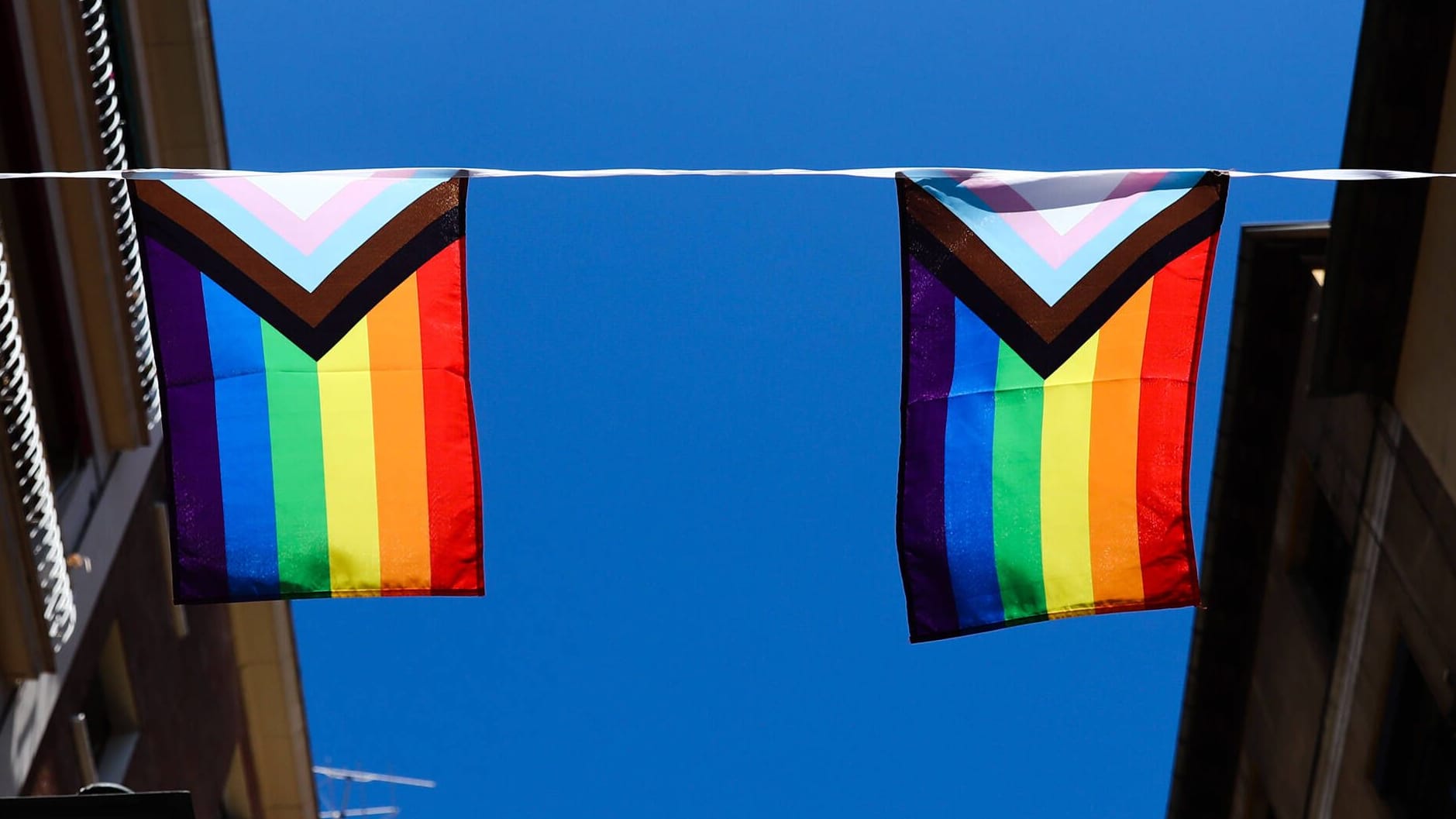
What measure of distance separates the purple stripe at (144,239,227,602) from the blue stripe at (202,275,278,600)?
6 centimetres

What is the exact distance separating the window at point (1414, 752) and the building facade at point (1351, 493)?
27mm

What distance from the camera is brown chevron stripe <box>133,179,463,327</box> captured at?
12.5m

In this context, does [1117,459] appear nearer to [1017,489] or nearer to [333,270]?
[1017,489]

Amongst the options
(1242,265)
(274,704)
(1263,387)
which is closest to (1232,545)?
(1263,387)

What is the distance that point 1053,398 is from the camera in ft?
43.7

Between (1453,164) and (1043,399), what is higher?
(1453,164)

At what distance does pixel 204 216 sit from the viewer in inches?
492

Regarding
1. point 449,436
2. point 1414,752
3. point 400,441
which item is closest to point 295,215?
point 400,441

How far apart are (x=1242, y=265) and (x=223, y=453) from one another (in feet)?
52.2

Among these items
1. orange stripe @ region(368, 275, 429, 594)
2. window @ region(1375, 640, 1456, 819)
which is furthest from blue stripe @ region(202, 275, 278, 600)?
window @ region(1375, 640, 1456, 819)

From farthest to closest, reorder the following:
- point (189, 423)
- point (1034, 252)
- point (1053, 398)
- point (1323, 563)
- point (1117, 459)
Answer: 1. point (1323, 563)
2. point (1117, 459)
3. point (1053, 398)
4. point (1034, 252)
5. point (189, 423)

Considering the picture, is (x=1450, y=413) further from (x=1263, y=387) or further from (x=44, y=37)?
(x=44, y=37)

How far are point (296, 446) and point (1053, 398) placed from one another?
6.35 m

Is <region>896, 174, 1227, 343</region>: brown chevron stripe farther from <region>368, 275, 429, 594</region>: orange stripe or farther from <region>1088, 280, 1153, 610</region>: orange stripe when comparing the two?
<region>368, 275, 429, 594</region>: orange stripe
